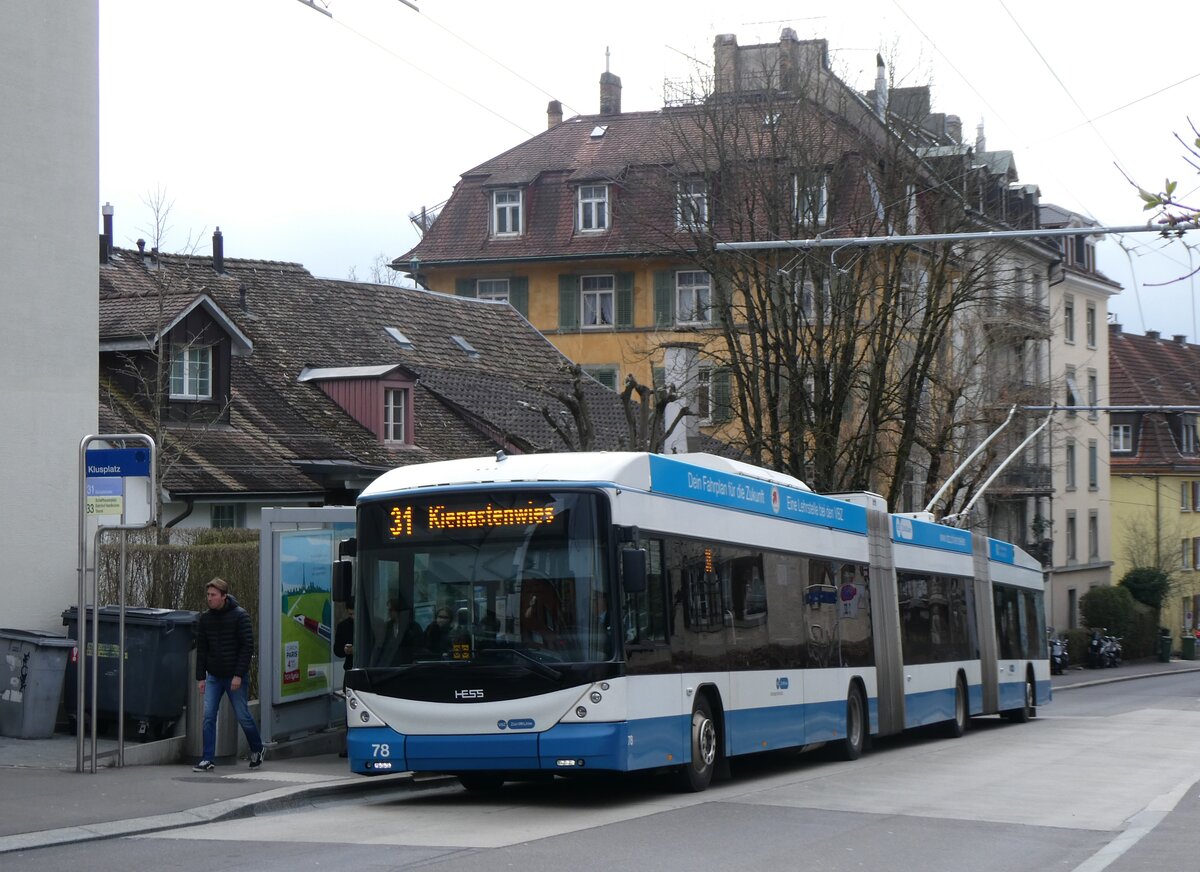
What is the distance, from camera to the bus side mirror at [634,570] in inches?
514

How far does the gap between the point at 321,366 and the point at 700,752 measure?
24.8m

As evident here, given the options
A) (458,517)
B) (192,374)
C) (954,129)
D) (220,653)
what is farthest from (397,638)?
(954,129)

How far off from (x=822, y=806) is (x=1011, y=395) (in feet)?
102

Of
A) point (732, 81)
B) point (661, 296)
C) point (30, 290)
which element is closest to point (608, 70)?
point (661, 296)

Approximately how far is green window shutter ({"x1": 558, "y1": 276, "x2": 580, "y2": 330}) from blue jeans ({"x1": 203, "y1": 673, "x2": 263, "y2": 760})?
40861 mm

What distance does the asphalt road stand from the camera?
10.3m

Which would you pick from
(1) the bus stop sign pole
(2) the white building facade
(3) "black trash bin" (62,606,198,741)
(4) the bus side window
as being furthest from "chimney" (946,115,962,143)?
(2) the white building facade

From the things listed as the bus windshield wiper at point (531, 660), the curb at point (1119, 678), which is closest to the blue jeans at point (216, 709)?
the bus windshield wiper at point (531, 660)

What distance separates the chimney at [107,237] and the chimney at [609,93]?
28.5 m

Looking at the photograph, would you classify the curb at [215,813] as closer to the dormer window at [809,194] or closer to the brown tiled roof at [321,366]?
the brown tiled roof at [321,366]

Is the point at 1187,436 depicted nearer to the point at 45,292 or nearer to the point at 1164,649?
the point at 1164,649

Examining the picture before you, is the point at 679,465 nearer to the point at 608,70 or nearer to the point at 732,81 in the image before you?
the point at 732,81

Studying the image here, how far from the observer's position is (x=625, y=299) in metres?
54.9

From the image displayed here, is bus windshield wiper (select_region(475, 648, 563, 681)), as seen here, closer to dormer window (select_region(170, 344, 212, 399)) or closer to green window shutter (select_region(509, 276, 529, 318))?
dormer window (select_region(170, 344, 212, 399))
